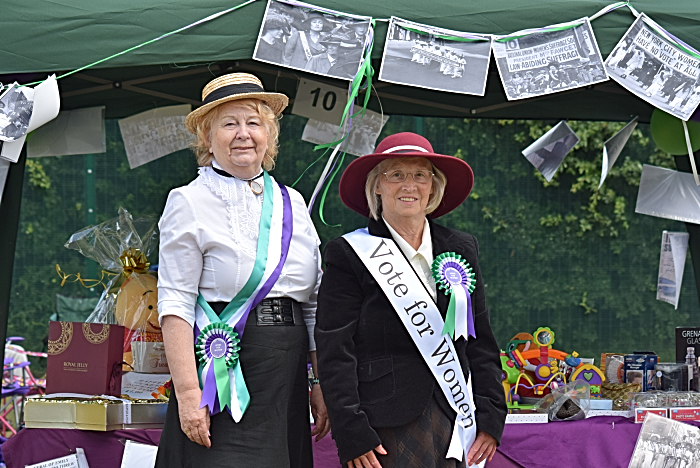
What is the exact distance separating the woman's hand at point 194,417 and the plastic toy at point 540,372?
1460mm

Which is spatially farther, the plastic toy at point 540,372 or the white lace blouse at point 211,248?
the plastic toy at point 540,372

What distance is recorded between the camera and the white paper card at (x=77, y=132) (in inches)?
133

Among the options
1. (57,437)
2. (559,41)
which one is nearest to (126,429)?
(57,437)

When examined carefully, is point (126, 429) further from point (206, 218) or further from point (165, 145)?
point (165, 145)

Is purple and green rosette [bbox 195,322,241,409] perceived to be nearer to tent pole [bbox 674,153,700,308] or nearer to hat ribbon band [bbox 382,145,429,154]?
hat ribbon band [bbox 382,145,429,154]

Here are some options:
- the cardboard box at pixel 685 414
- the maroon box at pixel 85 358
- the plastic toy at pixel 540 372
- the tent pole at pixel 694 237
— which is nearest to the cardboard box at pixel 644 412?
A: the cardboard box at pixel 685 414

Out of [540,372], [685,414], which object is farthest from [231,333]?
[685,414]

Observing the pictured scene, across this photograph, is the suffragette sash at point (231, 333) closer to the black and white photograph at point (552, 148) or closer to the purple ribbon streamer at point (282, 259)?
the purple ribbon streamer at point (282, 259)

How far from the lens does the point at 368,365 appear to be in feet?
6.44

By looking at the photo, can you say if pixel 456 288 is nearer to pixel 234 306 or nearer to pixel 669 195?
pixel 234 306

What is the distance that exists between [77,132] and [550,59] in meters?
2.13

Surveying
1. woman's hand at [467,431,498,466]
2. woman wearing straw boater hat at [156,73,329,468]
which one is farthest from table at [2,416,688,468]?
woman's hand at [467,431,498,466]

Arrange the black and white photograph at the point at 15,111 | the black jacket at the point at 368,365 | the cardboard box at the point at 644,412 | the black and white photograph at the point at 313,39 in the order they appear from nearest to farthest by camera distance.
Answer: the black jacket at the point at 368,365
the black and white photograph at the point at 15,111
the black and white photograph at the point at 313,39
the cardboard box at the point at 644,412

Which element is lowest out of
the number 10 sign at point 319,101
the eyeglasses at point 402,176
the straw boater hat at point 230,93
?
the eyeglasses at point 402,176
